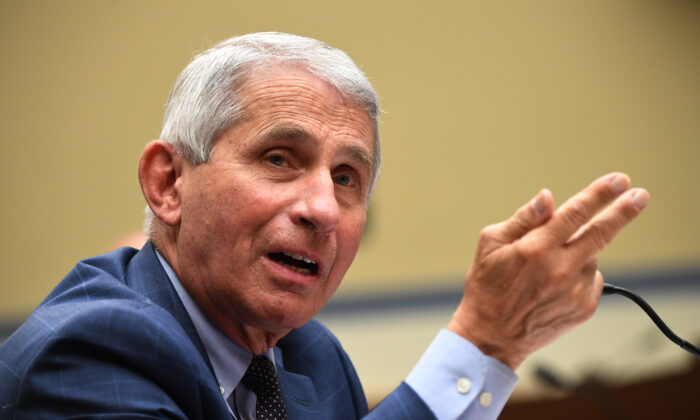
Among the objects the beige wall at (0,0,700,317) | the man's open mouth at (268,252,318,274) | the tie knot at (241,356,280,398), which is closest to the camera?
the man's open mouth at (268,252,318,274)

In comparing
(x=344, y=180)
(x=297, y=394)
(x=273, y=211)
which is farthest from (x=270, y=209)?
(x=297, y=394)

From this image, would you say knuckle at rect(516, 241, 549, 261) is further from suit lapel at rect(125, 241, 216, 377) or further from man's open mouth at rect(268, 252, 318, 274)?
suit lapel at rect(125, 241, 216, 377)

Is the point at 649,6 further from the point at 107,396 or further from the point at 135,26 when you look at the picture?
the point at 107,396

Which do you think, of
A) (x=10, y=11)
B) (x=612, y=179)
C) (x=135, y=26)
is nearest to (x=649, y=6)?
(x=135, y=26)

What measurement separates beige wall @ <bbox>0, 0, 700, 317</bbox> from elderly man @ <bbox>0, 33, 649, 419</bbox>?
109 inches

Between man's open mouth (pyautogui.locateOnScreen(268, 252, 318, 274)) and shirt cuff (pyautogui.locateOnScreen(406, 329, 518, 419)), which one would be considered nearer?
shirt cuff (pyautogui.locateOnScreen(406, 329, 518, 419))

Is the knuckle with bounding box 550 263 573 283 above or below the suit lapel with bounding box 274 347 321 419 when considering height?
above

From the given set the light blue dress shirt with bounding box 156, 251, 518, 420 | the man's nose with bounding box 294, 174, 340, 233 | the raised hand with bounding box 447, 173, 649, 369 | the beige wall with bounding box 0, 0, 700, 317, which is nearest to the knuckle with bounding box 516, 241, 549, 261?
the raised hand with bounding box 447, 173, 649, 369

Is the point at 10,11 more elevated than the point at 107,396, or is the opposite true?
the point at 10,11

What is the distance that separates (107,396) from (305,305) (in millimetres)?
402

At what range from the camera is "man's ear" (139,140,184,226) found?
1.43 meters

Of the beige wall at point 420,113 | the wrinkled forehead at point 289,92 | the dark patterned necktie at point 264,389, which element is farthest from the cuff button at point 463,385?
the beige wall at point 420,113

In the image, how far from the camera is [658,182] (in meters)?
4.74

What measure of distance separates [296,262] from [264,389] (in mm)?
279
